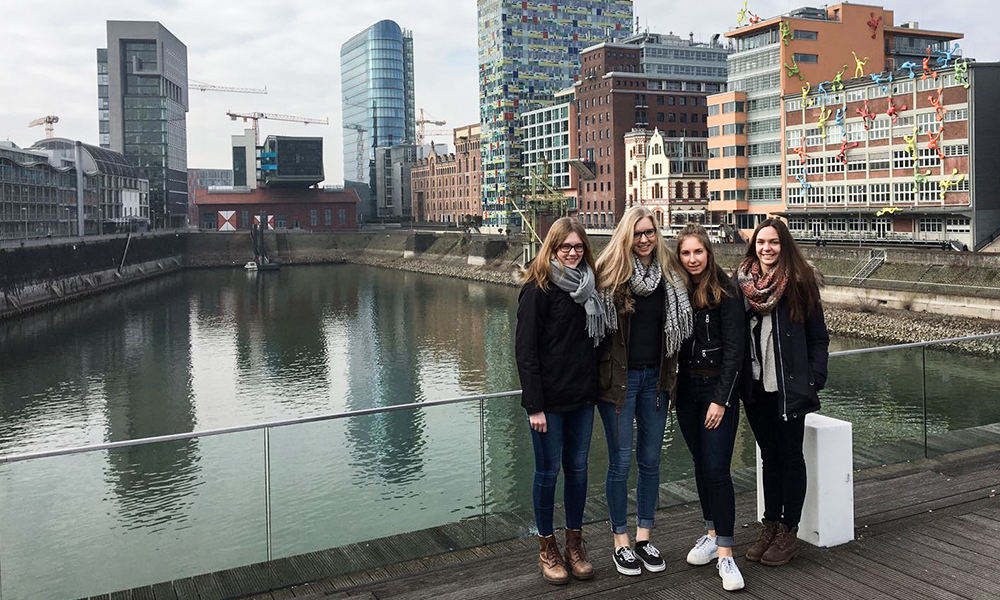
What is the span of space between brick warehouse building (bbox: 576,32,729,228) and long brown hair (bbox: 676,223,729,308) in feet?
277

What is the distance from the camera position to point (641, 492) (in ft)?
19.4

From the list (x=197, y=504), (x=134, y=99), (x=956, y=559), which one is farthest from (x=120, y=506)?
(x=134, y=99)

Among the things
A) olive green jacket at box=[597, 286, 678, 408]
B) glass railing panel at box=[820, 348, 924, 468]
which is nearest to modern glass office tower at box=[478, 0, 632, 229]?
glass railing panel at box=[820, 348, 924, 468]

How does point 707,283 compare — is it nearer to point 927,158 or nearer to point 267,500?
point 267,500

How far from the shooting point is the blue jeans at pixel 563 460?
5652 mm

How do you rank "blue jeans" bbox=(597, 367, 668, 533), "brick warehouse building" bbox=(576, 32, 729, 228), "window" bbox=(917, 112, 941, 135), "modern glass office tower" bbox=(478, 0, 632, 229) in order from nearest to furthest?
"blue jeans" bbox=(597, 367, 668, 533), "window" bbox=(917, 112, 941, 135), "brick warehouse building" bbox=(576, 32, 729, 228), "modern glass office tower" bbox=(478, 0, 632, 229)

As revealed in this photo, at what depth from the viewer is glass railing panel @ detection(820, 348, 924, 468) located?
8125 mm

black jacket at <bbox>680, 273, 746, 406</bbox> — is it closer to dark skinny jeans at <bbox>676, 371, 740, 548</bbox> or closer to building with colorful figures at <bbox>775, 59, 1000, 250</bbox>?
dark skinny jeans at <bbox>676, 371, 740, 548</bbox>

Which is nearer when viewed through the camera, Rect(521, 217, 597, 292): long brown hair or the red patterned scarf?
Rect(521, 217, 597, 292): long brown hair

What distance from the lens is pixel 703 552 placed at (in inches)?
227

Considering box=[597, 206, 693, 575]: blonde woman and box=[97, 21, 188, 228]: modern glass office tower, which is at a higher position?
box=[97, 21, 188, 228]: modern glass office tower

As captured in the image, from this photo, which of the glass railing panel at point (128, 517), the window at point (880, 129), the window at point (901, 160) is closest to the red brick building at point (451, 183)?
the window at point (880, 129)

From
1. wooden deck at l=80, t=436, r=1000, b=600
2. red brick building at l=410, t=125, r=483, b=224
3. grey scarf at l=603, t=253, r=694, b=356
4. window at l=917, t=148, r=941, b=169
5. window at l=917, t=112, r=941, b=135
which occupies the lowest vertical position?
wooden deck at l=80, t=436, r=1000, b=600

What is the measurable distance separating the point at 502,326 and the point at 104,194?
69.3m
